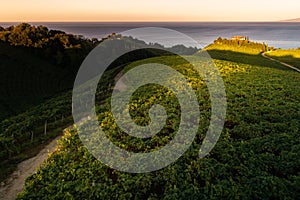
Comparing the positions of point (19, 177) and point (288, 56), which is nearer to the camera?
point (19, 177)

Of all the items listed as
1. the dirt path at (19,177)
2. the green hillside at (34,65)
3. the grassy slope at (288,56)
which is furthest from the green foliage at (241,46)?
the dirt path at (19,177)

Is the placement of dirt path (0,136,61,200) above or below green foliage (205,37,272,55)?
below

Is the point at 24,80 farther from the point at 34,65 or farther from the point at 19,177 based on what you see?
the point at 19,177

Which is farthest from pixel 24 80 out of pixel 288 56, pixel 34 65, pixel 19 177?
pixel 288 56

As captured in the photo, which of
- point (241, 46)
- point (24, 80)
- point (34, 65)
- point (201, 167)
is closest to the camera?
point (201, 167)

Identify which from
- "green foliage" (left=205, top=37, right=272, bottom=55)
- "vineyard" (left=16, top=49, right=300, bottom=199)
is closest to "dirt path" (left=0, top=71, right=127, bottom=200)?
"vineyard" (left=16, top=49, right=300, bottom=199)

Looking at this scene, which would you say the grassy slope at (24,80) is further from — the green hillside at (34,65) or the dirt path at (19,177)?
the dirt path at (19,177)

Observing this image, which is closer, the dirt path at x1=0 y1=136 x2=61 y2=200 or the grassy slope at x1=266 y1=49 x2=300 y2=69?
the dirt path at x1=0 y1=136 x2=61 y2=200

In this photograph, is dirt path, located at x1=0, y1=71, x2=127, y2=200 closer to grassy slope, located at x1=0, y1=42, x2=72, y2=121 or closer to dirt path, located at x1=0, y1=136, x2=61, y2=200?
dirt path, located at x1=0, y1=136, x2=61, y2=200

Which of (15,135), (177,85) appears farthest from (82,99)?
(177,85)
